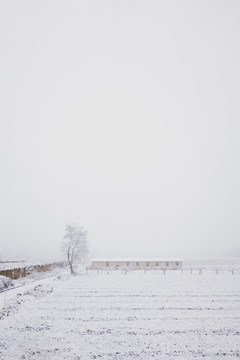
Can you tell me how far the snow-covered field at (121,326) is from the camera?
1596cm

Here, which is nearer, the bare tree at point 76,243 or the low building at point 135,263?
the bare tree at point 76,243

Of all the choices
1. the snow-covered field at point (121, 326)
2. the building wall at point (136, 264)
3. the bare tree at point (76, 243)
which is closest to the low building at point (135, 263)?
the building wall at point (136, 264)

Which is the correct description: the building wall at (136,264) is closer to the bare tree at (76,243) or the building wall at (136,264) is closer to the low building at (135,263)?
the low building at (135,263)

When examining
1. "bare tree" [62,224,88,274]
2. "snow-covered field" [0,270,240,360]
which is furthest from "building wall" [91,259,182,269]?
"snow-covered field" [0,270,240,360]

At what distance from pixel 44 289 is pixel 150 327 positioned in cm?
2002

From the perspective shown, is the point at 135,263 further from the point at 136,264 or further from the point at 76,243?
the point at 76,243

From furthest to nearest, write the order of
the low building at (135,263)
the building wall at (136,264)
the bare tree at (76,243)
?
the low building at (135,263)
the building wall at (136,264)
the bare tree at (76,243)

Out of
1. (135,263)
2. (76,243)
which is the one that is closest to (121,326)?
(76,243)

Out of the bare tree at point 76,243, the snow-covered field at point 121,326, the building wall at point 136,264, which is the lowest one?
the building wall at point 136,264

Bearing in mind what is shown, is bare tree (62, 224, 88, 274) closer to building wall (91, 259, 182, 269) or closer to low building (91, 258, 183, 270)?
building wall (91, 259, 182, 269)

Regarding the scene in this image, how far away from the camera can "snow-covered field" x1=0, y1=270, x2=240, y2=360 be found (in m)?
16.0

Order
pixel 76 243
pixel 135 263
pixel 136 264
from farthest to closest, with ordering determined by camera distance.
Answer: pixel 135 263, pixel 136 264, pixel 76 243

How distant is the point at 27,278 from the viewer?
4694 centimetres

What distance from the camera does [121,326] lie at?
68.1ft
